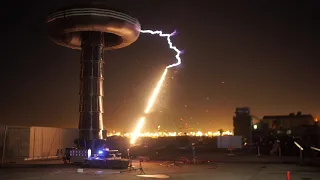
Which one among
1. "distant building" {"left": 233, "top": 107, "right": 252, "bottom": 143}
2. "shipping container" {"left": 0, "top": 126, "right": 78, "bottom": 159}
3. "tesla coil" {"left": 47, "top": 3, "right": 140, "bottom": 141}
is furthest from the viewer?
"distant building" {"left": 233, "top": 107, "right": 252, "bottom": 143}

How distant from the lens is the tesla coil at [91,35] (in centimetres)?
3238

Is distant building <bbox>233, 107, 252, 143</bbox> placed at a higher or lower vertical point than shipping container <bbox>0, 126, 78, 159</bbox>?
higher

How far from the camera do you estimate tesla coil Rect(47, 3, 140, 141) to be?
32375mm

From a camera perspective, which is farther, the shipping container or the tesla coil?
the shipping container

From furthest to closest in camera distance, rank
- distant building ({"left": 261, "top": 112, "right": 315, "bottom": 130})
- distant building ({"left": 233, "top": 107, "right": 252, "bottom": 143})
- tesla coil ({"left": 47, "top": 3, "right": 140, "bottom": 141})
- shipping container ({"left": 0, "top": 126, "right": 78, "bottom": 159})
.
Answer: distant building ({"left": 261, "top": 112, "right": 315, "bottom": 130}) < distant building ({"left": 233, "top": 107, "right": 252, "bottom": 143}) < shipping container ({"left": 0, "top": 126, "right": 78, "bottom": 159}) < tesla coil ({"left": 47, "top": 3, "right": 140, "bottom": 141})

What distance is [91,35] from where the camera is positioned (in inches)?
Answer: 1358

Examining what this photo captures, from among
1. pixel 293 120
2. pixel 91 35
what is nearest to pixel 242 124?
pixel 293 120

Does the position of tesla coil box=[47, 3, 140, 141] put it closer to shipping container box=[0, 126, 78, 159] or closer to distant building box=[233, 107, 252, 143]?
shipping container box=[0, 126, 78, 159]

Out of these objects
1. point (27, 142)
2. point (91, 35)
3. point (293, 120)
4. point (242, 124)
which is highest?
point (91, 35)

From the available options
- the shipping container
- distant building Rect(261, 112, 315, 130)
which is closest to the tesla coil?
the shipping container

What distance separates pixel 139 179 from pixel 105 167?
794cm

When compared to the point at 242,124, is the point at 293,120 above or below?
above

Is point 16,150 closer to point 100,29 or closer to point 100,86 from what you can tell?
point 100,86

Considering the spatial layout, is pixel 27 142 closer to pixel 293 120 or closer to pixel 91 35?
pixel 91 35
